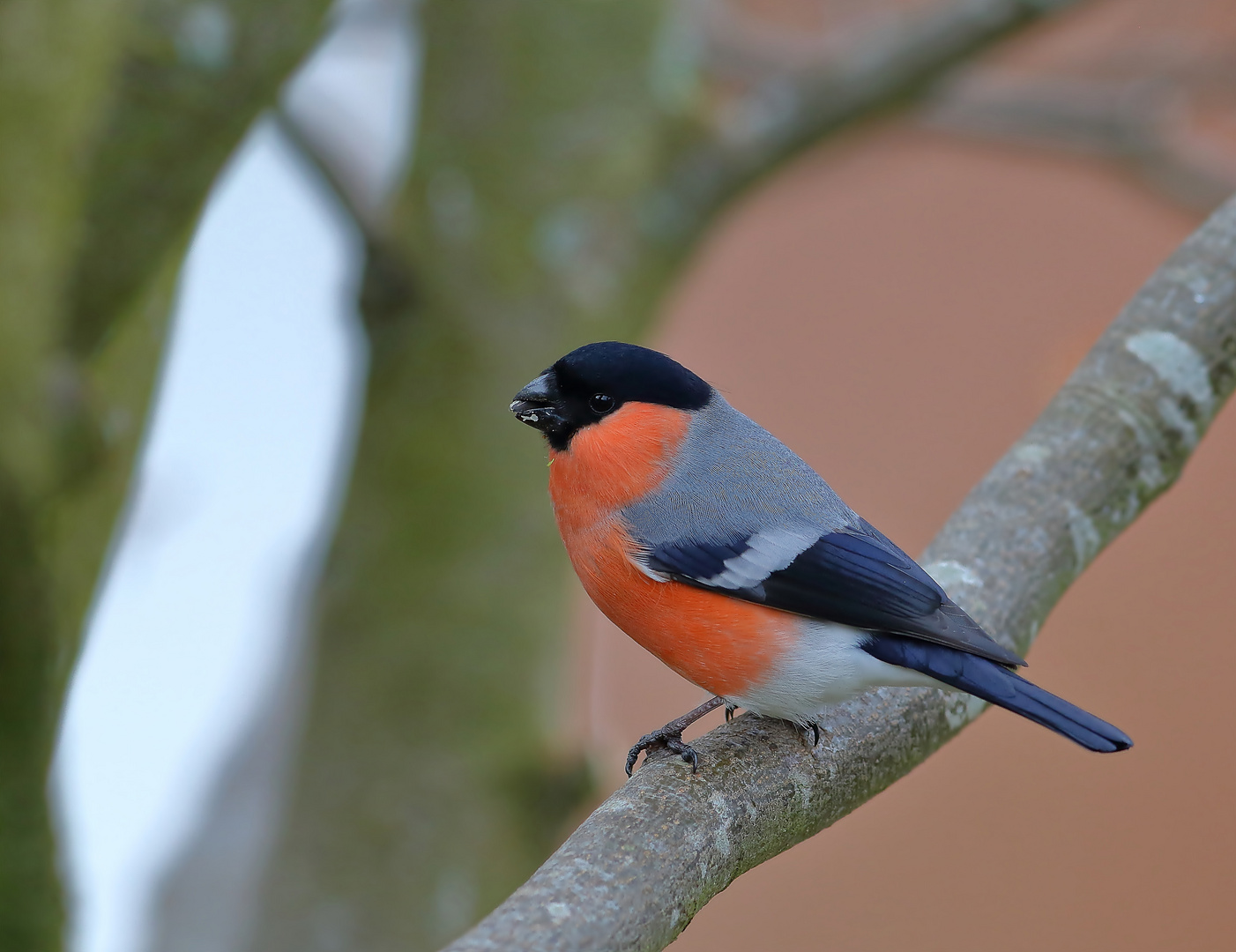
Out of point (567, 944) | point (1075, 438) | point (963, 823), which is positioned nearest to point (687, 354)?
point (963, 823)

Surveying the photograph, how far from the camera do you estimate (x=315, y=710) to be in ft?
8.81

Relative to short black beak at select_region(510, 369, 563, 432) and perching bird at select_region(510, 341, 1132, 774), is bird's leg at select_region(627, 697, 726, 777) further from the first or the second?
short black beak at select_region(510, 369, 563, 432)

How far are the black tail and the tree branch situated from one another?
0.13 meters

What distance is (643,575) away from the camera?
1569mm

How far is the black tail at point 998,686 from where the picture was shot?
1336mm

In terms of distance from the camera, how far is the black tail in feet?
4.38

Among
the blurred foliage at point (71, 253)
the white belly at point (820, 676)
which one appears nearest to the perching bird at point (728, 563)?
the white belly at point (820, 676)

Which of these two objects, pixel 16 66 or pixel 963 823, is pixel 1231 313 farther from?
pixel 963 823

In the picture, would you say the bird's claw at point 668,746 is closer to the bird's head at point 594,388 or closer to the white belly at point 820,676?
the white belly at point 820,676

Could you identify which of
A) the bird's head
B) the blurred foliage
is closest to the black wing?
the bird's head

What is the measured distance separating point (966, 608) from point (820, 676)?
0.29m

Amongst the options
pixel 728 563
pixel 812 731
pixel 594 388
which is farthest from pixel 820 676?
pixel 594 388

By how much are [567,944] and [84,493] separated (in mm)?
1288

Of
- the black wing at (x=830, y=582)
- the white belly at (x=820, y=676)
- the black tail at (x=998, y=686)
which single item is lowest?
the black tail at (x=998, y=686)
